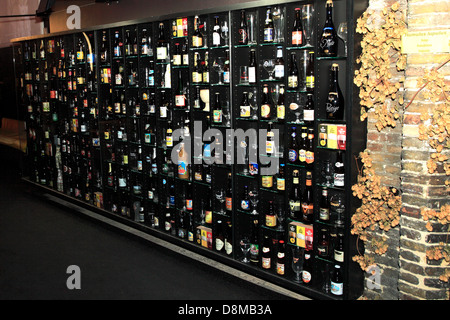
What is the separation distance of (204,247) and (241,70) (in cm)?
178

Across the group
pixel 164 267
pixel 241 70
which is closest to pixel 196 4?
pixel 241 70

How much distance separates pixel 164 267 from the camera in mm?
4168

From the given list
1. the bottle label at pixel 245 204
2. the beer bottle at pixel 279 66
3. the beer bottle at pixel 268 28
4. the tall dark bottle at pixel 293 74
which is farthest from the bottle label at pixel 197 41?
the bottle label at pixel 245 204

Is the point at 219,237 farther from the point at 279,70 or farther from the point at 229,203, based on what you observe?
the point at 279,70

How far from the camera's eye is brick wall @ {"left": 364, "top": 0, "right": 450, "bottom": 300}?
2.71 m

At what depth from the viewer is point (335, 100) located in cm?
322

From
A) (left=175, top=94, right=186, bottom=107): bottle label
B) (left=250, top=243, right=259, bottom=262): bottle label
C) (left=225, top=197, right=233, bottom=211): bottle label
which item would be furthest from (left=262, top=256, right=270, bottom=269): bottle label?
(left=175, top=94, right=186, bottom=107): bottle label

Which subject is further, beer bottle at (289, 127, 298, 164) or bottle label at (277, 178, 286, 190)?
bottle label at (277, 178, 286, 190)

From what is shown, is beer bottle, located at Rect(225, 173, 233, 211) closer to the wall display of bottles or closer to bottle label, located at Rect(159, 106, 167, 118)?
the wall display of bottles

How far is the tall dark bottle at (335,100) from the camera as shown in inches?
126

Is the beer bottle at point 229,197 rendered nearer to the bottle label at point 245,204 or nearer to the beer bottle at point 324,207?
the bottle label at point 245,204

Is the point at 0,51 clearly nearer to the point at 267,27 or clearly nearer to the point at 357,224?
the point at 267,27

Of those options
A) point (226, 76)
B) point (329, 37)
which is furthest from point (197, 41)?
point (329, 37)

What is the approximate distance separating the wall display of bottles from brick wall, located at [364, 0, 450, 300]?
0.27 m
